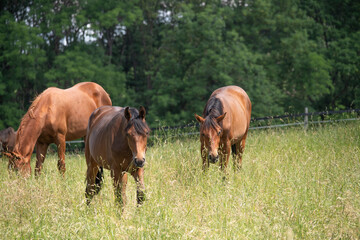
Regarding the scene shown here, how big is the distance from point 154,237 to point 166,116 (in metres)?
17.0

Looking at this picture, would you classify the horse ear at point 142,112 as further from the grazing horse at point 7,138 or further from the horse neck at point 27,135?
the grazing horse at point 7,138

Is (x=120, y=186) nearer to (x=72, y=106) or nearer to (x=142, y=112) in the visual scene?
(x=142, y=112)

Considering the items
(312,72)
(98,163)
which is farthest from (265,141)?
(312,72)

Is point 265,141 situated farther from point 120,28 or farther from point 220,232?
point 120,28

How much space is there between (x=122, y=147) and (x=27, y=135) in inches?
130

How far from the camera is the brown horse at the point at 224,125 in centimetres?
597

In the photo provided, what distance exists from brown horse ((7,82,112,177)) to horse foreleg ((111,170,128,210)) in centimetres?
230

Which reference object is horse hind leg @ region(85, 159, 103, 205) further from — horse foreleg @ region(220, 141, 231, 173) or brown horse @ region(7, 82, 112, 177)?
horse foreleg @ region(220, 141, 231, 173)

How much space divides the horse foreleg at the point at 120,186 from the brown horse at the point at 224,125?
1441mm

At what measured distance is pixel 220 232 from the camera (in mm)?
3666

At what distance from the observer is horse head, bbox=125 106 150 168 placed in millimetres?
4285

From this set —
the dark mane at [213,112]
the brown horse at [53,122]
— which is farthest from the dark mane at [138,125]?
the brown horse at [53,122]

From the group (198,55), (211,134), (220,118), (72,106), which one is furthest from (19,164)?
(198,55)

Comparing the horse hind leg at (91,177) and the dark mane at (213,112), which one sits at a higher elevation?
the dark mane at (213,112)
